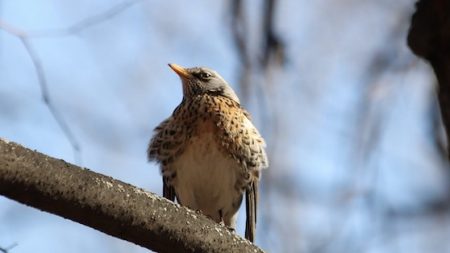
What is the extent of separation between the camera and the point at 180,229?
8.47 ft

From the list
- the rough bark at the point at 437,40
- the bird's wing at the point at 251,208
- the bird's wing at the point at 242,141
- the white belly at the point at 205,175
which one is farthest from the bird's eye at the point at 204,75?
the rough bark at the point at 437,40

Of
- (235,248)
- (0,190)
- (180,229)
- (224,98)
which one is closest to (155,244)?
(180,229)

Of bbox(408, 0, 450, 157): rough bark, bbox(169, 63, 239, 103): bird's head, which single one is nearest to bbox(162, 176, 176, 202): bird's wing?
bbox(169, 63, 239, 103): bird's head

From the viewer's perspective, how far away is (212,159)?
209 inches

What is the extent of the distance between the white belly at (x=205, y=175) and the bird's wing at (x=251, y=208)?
0.08 m

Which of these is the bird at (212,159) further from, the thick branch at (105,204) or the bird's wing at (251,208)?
the thick branch at (105,204)

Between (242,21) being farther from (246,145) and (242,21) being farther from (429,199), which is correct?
(429,199)

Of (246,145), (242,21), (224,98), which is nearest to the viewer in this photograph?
(242,21)

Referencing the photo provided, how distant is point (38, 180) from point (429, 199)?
4.23m

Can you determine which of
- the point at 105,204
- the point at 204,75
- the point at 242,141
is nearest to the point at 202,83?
the point at 204,75

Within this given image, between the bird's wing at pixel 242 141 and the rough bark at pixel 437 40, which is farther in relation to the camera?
the bird's wing at pixel 242 141

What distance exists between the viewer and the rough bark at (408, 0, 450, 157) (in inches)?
91.6

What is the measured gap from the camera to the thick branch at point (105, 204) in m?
2.30

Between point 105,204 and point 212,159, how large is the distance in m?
2.89
